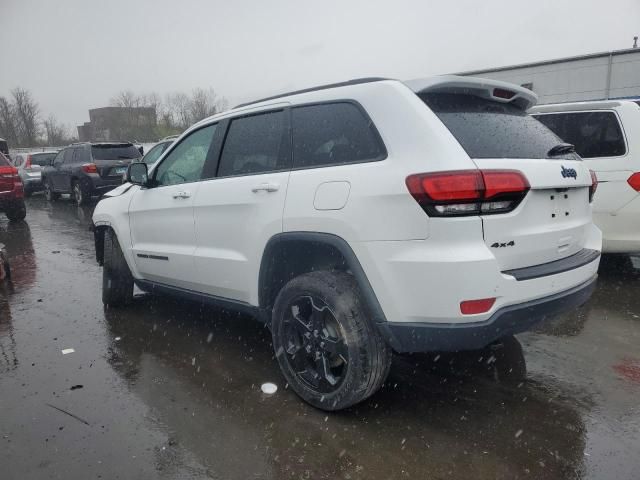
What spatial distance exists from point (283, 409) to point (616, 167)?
4.00 metres

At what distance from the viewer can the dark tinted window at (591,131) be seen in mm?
4812

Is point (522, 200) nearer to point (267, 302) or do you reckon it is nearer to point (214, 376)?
point (267, 302)

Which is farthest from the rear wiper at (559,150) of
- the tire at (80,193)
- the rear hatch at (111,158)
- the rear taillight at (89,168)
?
→ the tire at (80,193)

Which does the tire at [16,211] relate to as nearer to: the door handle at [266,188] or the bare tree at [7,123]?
the door handle at [266,188]

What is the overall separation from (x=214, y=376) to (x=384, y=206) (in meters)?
1.80

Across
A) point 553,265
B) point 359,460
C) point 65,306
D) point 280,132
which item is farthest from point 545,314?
point 65,306

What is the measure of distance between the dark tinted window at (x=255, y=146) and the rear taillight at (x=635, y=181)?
3.56 m

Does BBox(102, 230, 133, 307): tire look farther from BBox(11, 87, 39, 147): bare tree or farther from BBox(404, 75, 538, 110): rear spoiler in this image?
BBox(11, 87, 39, 147): bare tree

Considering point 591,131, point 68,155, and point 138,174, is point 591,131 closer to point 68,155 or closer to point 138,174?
point 138,174

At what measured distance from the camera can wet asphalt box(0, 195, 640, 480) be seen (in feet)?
7.77

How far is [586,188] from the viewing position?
296 cm

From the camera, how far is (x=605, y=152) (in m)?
4.85

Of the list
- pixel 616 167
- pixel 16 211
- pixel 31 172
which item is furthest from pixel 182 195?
pixel 31 172

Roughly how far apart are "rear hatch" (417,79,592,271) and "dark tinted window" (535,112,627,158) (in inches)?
89.5
